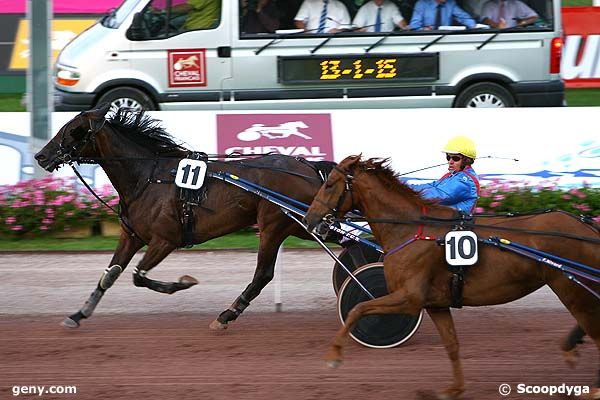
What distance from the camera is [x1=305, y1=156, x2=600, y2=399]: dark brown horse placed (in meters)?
A: 6.11

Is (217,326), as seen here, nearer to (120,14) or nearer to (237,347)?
(237,347)

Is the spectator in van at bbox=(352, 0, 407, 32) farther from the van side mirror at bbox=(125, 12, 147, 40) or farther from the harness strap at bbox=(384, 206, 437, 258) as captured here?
the harness strap at bbox=(384, 206, 437, 258)

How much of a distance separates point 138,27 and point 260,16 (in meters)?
1.78

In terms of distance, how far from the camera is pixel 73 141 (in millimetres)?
8156

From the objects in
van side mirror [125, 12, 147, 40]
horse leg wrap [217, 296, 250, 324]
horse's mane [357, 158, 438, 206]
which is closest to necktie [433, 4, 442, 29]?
van side mirror [125, 12, 147, 40]

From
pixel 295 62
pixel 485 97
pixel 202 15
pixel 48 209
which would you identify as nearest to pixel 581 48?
pixel 485 97

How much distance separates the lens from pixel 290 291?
9.37 meters

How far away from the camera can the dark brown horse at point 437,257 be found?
611 centimetres

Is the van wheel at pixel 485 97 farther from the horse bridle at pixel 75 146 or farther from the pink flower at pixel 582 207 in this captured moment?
the horse bridle at pixel 75 146

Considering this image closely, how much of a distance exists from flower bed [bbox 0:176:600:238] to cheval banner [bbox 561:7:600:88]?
296 inches

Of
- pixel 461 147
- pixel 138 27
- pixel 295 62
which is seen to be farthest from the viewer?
pixel 295 62

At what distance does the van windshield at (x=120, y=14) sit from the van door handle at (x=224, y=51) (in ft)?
4.57

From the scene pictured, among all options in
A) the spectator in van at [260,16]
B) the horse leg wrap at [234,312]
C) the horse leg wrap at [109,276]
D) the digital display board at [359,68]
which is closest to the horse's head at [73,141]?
the horse leg wrap at [109,276]

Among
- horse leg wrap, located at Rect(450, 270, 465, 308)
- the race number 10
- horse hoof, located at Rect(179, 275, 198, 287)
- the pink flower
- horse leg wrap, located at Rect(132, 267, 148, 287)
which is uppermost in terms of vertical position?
the race number 10
